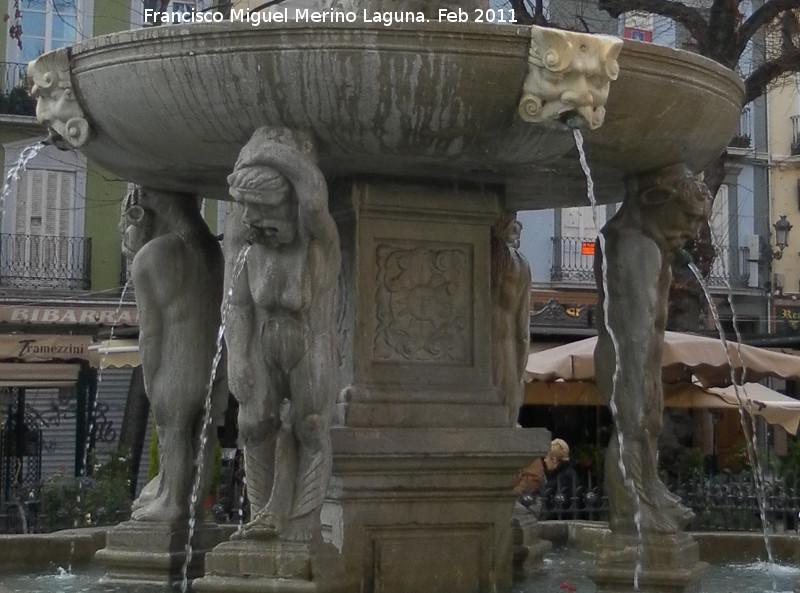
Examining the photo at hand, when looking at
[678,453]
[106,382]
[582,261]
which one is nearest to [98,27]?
[106,382]

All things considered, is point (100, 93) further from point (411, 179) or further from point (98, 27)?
point (98, 27)

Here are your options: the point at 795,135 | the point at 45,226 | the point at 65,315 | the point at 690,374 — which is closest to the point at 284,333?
the point at 690,374

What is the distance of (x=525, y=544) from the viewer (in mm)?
5953

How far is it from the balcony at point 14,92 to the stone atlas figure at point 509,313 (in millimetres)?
20513

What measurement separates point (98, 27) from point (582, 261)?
1107 cm

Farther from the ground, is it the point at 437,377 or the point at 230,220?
the point at 230,220

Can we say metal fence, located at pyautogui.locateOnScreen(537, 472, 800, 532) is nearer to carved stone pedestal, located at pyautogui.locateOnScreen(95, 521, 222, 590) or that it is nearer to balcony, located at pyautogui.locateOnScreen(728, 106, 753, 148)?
A: carved stone pedestal, located at pyautogui.locateOnScreen(95, 521, 222, 590)

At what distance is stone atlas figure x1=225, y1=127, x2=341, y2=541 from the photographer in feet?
14.6

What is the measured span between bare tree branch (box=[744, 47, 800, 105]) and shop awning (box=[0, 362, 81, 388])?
8042 mm

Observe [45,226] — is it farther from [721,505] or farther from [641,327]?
[641,327]

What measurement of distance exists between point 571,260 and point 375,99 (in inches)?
953

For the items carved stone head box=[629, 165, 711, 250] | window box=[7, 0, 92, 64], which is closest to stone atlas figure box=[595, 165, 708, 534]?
carved stone head box=[629, 165, 711, 250]

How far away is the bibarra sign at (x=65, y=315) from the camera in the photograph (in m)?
21.1

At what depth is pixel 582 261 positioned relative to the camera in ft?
93.4
